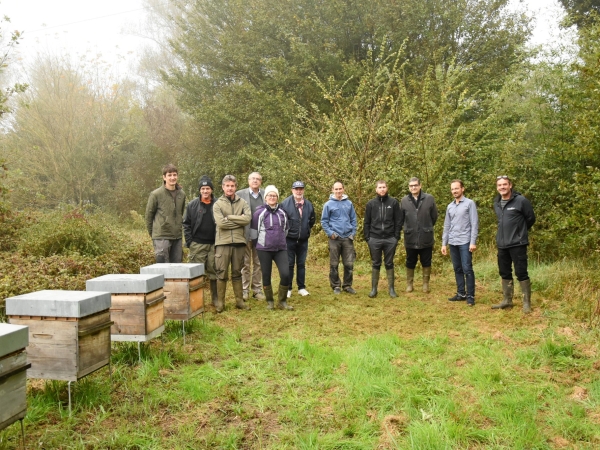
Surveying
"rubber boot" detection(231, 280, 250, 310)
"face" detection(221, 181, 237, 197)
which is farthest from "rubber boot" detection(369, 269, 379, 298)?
"face" detection(221, 181, 237, 197)

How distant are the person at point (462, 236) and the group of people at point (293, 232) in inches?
0.6

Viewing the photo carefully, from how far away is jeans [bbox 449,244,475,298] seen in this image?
7.18 meters

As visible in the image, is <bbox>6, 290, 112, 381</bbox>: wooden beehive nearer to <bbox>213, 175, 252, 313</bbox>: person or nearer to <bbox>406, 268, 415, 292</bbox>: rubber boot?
<bbox>213, 175, 252, 313</bbox>: person

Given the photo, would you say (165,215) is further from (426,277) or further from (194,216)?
(426,277)

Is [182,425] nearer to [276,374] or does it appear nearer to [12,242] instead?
[276,374]

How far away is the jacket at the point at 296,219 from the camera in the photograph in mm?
7598

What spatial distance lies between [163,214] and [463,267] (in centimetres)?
469

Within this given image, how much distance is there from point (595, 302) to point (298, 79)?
486 inches

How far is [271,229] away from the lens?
22.5ft

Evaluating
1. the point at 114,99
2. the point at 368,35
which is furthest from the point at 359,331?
the point at 114,99

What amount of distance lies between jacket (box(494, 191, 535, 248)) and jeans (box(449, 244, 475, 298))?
68 cm

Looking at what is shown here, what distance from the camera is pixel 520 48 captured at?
1062 centimetres

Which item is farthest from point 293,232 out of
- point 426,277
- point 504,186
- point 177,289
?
point 504,186

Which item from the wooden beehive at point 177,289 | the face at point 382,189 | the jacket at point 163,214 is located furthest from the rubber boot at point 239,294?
the face at point 382,189
